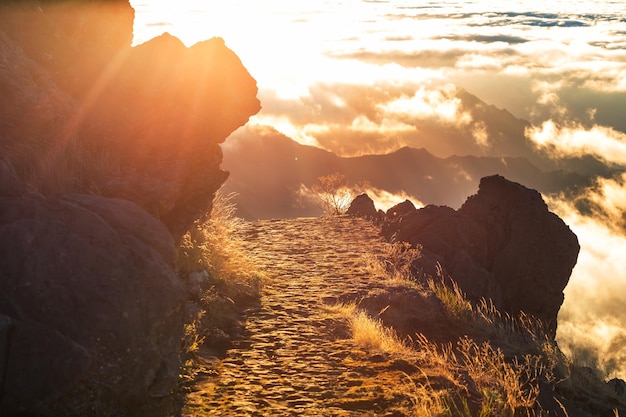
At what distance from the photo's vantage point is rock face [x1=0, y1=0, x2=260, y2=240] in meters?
9.70

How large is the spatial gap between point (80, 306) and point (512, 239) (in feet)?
59.9

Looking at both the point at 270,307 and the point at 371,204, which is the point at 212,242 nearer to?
the point at 270,307

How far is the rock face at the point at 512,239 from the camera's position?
69.2 ft

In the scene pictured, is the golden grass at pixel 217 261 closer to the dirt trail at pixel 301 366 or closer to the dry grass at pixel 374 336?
the dirt trail at pixel 301 366

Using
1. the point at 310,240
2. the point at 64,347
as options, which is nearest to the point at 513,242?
the point at 310,240

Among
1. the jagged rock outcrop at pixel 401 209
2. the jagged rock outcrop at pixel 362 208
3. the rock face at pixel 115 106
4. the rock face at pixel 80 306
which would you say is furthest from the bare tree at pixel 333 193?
the rock face at pixel 80 306

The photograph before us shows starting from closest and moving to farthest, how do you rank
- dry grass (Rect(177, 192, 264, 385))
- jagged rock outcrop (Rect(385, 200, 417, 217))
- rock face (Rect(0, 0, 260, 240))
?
rock face (Rect(0, 0, 260, 240))
dry grass (Rect(177, 192, 264, 385))
jagged rock outcrop (Rect(385, 200, 417, 217))

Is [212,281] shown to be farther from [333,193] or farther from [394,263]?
[333,193]

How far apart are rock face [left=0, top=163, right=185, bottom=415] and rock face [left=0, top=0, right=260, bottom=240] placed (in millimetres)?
2544

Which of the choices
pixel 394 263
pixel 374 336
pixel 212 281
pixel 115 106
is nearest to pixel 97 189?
pixel 115 106

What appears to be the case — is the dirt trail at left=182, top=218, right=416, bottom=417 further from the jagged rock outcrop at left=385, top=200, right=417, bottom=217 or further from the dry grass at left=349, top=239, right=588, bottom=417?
the jagged rock outcrop at left=385, top=200, right=417, bottom=217

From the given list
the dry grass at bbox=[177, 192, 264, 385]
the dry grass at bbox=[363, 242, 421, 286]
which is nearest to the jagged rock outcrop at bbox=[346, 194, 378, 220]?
the dry grass at bbox=[363, 242, 421, 286]

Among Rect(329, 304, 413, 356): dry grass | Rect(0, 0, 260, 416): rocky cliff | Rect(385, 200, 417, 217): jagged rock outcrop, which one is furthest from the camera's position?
Rect(385, 200, 417, 217): jagged rock outcrop

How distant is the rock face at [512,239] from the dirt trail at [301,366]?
5.24 meters
